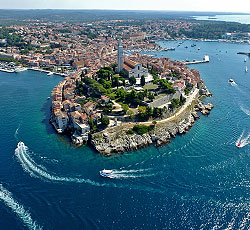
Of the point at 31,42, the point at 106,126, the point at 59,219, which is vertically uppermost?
the point at 31,42

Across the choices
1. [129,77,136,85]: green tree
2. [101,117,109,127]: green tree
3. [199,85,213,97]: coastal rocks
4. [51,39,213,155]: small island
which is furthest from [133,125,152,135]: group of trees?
[199,85,213,97]: coastal rocks

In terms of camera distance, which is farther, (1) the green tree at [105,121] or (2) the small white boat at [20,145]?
(1) the green tree at [105,121]

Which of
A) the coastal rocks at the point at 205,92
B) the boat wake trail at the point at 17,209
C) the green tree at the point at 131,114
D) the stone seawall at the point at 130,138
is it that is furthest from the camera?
the coastal rocks at the point at 205,92

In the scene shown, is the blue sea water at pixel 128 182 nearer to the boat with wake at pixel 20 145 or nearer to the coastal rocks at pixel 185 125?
the boat with wake at pixel 20 145

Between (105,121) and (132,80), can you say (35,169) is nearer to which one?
(105,121)

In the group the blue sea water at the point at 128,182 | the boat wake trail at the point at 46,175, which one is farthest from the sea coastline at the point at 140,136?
the boat wake trail at the point at 46,175

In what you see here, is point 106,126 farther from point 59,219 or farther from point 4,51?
point 4,51

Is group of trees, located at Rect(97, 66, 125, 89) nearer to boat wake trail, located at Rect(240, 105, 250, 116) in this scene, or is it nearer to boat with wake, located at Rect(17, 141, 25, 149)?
boat with wake, located at Rect(17, 141, 25, 149)

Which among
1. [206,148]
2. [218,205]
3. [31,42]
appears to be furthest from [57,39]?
[218,205]
